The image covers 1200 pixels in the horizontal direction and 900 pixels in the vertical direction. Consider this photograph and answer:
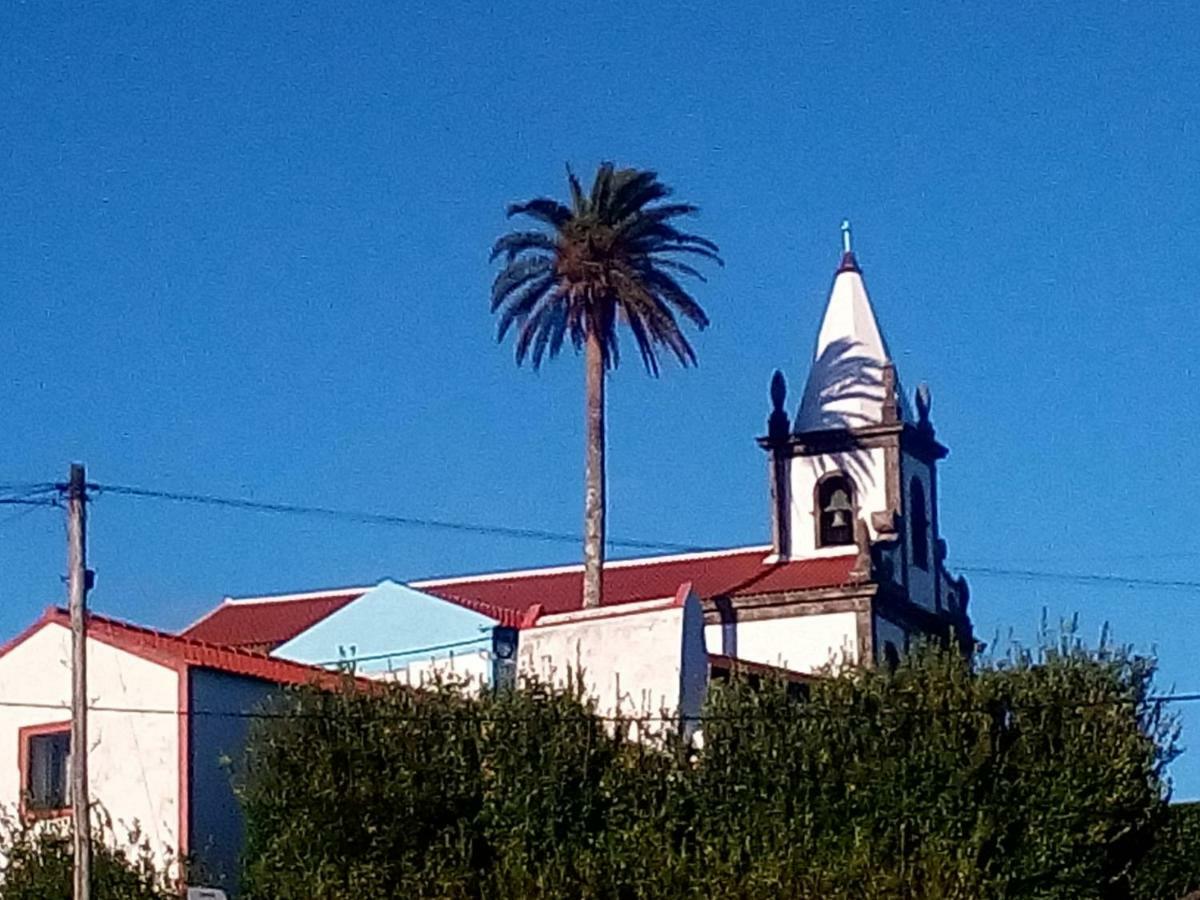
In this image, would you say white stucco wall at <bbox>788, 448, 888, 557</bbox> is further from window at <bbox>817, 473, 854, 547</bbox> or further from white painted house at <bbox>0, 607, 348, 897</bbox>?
white painted house at <bbox>0, 607, 348, 897</bbox>

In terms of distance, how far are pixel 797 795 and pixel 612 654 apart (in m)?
4.83

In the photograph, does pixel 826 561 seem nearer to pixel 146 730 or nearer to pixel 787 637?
pixel 787 637

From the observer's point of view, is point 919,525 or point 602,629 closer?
point 602,629

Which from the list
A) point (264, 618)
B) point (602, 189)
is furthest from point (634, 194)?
point (264, 618)

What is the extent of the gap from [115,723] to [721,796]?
9.23 m

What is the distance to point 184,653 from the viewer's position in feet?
120

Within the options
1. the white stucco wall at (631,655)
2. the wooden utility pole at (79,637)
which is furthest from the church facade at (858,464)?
the wooden utility pole at (79,637)

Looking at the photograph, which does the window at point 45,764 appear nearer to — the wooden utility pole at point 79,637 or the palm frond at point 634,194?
the wooden utility pole at point 79,637

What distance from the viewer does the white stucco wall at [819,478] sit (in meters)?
63.1

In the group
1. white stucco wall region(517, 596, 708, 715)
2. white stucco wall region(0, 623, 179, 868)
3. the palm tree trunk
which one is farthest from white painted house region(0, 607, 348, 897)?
the palm tree trunk

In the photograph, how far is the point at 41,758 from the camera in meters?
37.4

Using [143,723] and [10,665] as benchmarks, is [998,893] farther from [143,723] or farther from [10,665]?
[10,665]

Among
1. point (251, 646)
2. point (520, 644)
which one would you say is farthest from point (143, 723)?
point (251, 646)

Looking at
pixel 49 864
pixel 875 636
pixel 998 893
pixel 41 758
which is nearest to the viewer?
pixel 998 893
